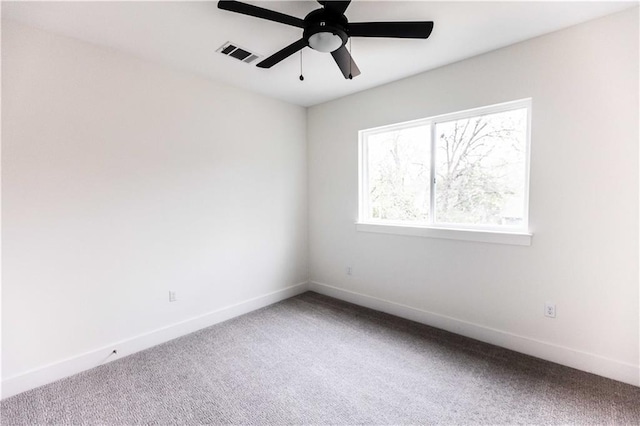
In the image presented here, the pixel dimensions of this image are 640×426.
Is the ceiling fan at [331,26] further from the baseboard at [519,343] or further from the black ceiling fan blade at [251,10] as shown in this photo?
the baseboard at [519,343]

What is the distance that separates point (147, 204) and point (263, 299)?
172 centimetres

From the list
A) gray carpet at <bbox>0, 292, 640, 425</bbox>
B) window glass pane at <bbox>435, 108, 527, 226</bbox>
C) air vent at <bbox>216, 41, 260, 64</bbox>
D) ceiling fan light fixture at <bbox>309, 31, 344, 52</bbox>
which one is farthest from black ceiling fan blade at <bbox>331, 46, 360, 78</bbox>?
gray carpet at <bbox>0, 292, 640, 425</bbox>

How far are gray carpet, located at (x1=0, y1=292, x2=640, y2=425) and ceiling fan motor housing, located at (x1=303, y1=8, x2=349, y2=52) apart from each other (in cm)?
230

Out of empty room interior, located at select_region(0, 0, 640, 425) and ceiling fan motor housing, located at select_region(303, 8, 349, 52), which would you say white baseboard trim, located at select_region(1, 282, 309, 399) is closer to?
empty room interior, located at select_region(0, 0, 640, 425)

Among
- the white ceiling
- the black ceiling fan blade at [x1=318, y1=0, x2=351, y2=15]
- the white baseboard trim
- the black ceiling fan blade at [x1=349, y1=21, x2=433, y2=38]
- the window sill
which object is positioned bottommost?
the white baseboard trim

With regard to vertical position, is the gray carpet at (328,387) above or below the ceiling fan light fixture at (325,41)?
below

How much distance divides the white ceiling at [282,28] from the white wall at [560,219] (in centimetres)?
19

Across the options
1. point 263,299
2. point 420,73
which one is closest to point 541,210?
point 420,73

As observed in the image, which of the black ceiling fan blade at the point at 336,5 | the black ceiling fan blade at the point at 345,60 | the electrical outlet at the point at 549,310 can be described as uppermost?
the black ceiling fan blade at the point at 336,5

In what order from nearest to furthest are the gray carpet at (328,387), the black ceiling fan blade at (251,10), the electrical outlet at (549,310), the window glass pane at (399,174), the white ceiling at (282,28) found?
1. the black ceiling fan blade at (251,10)
2. the gray carpet at (328,387)
3. the white ceiling at (282,28)
4. the electrical outlet at (549,310)
5. the window glass pane at (399,174)

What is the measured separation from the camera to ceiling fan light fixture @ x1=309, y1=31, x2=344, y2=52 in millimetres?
1752

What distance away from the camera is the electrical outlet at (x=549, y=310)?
2346mm

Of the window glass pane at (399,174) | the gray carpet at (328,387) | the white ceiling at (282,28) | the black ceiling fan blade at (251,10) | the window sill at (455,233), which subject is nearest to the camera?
the black ceiling fan blade at (251,10)

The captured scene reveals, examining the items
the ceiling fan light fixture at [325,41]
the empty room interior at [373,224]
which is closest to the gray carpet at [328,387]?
the empty room interior at [373,224]
